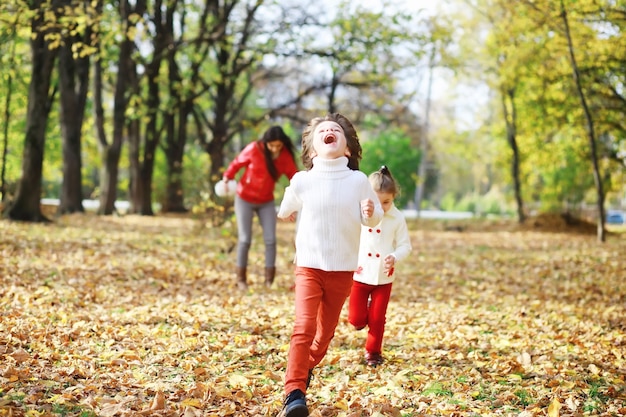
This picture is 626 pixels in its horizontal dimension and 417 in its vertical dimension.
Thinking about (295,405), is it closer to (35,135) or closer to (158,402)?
(158,402)

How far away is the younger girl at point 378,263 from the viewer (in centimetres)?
505

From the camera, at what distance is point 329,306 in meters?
4.20

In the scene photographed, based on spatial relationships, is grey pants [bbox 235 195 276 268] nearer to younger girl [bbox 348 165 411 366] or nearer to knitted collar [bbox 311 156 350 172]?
younger girl [bbox 348 165 411 366]

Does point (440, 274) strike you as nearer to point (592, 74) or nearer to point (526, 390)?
point (526, 390)

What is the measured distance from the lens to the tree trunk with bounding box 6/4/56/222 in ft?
44.7

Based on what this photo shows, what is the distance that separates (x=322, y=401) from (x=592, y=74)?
15719 millimetres

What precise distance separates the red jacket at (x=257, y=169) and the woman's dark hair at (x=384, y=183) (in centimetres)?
301

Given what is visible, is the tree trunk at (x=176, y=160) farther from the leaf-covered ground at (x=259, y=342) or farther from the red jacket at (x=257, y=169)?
the red jacket at (x=257, y=169)

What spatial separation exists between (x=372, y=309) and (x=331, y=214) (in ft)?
4.58

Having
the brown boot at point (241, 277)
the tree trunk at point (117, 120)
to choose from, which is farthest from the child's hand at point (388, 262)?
the tree trunk at point (117, 120)

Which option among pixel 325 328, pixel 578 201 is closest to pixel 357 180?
pixel 325 328

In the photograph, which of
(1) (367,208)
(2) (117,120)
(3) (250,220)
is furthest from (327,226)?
(2) (117,120)

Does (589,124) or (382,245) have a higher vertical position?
(589,124)

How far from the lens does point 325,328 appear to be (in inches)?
168
